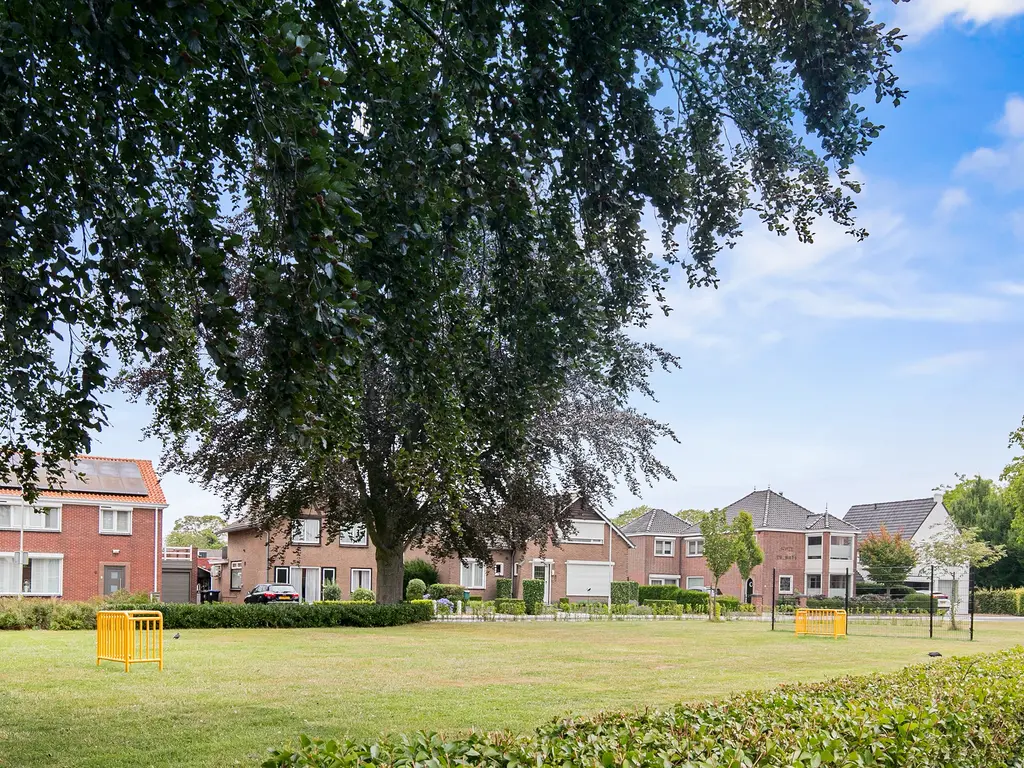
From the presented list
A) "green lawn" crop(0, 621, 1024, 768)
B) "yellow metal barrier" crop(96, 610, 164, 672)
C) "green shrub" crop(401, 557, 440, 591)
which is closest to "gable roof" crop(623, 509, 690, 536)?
"green shrub" crop(401, 557, 440, 591)

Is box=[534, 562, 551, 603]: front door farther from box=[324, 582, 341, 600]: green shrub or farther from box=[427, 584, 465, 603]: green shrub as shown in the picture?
box=[324, 582, 341, 600]: green shrub

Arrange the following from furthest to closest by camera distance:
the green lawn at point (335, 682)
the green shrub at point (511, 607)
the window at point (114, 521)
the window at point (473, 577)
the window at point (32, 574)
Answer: the window at point (473, 577) → the green shrub at point (511, 607) → the window at point (114, 521) → the window at point (32, 574) → the green lawn at point (335, 682)

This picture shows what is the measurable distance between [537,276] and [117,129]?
3516mm

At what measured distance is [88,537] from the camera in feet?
131

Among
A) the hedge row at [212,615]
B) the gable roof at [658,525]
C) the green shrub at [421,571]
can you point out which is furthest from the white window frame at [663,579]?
the hedge row at [212,615]

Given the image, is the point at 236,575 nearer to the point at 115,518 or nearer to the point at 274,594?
the point at 274,594

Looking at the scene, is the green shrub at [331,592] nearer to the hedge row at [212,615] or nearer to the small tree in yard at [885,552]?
the hedge row at [212,615]

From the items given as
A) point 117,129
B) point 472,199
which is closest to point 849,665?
point 472,199

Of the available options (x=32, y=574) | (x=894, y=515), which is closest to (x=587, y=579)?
(x=894, y=515)

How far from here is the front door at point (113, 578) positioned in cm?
4019

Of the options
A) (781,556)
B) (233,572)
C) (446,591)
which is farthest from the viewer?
(781,556)

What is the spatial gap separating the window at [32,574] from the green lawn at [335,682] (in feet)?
47.3

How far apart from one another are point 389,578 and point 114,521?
580 inches

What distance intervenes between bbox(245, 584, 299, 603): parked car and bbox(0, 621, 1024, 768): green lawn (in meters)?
16.7
